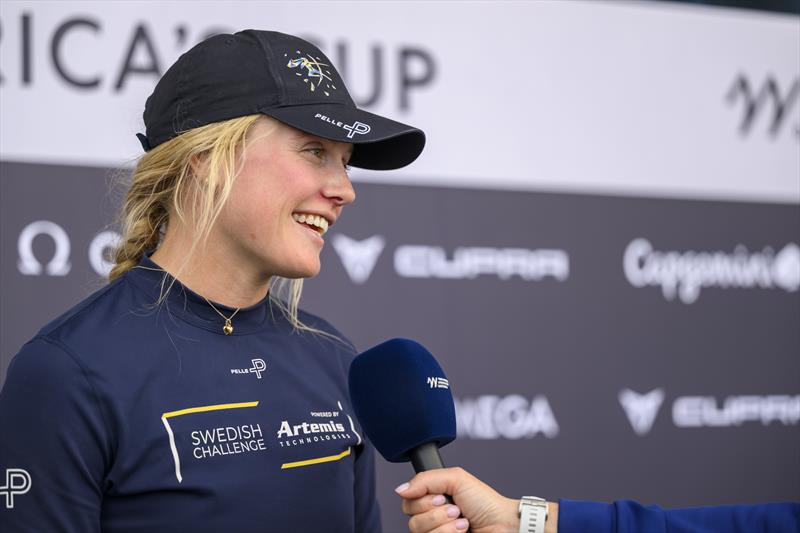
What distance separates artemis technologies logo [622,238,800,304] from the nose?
4.24 ft

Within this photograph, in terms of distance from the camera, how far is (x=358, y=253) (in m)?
2.23

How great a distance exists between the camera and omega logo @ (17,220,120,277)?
6.48 feet

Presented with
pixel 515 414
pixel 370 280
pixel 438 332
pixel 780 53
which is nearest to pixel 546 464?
pixel 515 414

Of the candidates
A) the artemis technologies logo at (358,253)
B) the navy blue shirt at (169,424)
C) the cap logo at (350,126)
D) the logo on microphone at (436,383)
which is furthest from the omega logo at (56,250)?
the logo on microphone at (436,383)

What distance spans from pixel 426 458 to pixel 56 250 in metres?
1.20

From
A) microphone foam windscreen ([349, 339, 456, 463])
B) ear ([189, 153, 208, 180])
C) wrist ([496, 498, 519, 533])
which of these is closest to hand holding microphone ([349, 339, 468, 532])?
microphone foam windscreen ([349, 339, 456, 463])

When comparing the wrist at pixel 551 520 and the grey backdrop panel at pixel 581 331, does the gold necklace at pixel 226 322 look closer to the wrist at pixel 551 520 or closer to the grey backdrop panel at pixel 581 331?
the wrist at pixel 551 520

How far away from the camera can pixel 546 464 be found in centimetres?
236

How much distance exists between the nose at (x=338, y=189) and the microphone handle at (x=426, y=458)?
1.28 ft

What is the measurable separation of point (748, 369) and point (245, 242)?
5.58 ft

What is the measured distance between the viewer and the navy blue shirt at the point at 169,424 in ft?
3.69

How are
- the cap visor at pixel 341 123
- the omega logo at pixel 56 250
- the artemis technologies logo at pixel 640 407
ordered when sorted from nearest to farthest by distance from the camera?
the cap visor at pixel 341 123 → the omega logo at pixel 56 250 → the artemis technologies logo at pixel 640 407

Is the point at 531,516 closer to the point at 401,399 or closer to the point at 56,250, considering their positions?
the point at 401,399

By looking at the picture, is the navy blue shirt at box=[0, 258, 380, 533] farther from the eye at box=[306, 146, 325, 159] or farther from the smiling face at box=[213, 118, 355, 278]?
the eye at box=[306, 146, 325, 159]
